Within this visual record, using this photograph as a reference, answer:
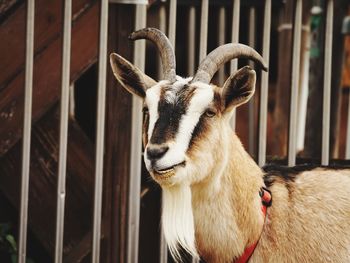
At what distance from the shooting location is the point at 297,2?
5.58 m

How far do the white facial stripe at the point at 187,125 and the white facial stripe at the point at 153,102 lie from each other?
0.16 m

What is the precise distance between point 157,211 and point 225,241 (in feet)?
6.06

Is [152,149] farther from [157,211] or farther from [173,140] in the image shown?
[157,211]

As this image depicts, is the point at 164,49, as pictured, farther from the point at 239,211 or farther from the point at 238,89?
the point at 239,211

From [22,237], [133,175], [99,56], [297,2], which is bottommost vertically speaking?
[22,237]

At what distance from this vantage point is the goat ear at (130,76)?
4.62m

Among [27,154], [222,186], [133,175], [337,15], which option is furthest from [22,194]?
[337,15]

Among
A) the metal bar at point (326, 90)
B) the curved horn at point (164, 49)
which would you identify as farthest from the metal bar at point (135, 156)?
the metal bar at point (326, 90)

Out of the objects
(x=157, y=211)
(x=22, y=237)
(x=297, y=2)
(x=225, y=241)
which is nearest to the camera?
(x=225, y=241)

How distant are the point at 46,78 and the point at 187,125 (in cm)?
215

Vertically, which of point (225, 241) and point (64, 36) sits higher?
point (64, 36)

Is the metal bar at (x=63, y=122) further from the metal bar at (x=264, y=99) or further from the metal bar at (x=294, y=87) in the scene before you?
the metal bar at (x=294, y=87)

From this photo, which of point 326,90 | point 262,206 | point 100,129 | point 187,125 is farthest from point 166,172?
point 326,90

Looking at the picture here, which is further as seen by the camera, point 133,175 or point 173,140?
point 133,175
